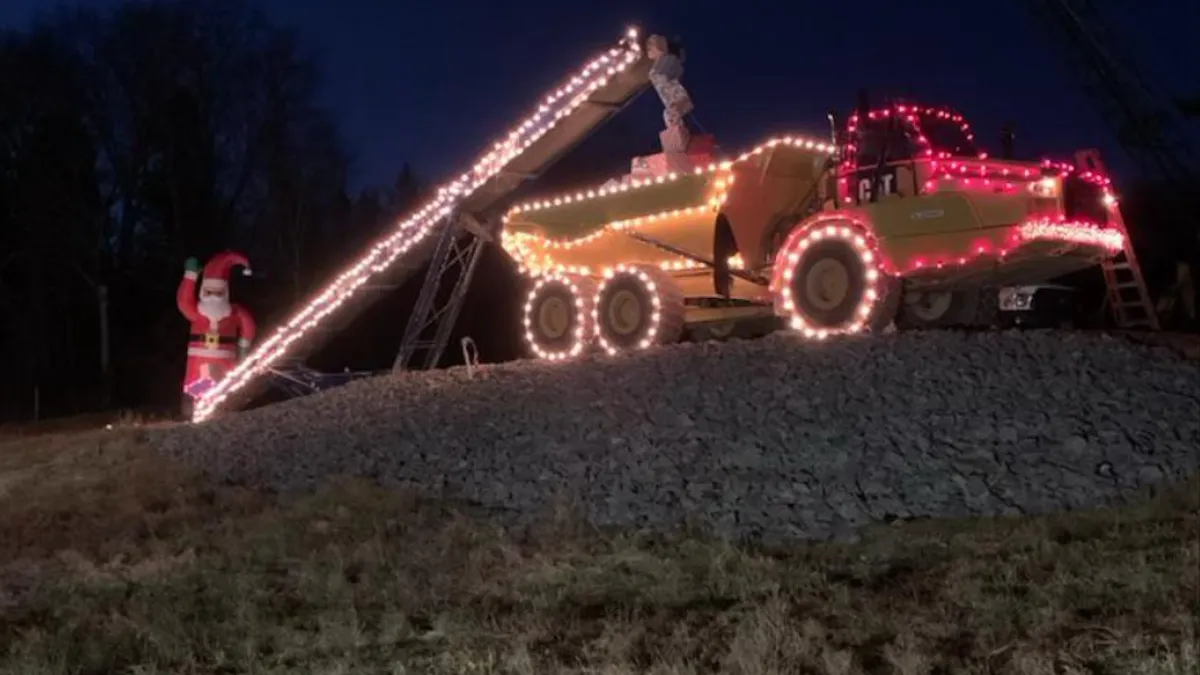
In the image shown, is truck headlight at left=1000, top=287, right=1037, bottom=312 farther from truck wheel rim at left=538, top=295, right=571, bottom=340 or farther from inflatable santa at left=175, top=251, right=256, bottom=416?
inflatable santa at left=175, top=251, right=256, bottom=416

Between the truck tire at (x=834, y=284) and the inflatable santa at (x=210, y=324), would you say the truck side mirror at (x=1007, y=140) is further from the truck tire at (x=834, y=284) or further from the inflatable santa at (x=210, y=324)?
the inflatable santa at (x=210, y=324)

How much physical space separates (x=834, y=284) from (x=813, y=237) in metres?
0.54

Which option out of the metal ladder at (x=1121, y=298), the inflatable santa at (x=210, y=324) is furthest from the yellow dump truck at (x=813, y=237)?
the inflatable santa at (x=210, y=324)

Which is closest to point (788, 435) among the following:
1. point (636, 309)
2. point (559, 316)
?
point (636, 309)

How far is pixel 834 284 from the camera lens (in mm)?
13523

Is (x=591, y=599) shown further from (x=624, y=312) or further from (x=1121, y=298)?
(x=1121, y=298)

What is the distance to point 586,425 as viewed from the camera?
11.6 m

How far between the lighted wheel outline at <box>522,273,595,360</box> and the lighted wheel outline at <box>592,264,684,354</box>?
28 centimetres

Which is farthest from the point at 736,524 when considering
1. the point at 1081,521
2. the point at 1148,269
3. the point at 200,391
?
the point at 1148,269

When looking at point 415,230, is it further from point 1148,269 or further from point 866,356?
point 1148,269

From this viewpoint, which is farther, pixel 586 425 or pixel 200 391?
pixel 200 391

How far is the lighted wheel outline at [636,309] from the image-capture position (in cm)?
1512

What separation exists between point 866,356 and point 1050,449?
278 cm

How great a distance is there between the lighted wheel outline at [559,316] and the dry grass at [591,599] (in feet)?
20.9
